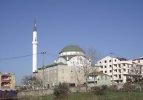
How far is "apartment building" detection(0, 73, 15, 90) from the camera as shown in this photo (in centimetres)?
4166

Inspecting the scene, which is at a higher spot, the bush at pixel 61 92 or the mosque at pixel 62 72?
the mosque at pixel 62 72

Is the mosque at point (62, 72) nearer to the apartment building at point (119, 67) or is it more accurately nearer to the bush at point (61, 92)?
the apartment building at point (119, 67)

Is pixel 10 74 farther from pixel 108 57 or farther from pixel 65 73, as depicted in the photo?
pixel 108 57

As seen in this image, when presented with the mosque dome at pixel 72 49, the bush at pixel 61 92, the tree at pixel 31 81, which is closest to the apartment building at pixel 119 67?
the mosque dome at pixel 72 49

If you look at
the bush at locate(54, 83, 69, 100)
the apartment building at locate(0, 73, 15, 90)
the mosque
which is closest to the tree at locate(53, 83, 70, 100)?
the bush at locate(54, 83, 69, 100)

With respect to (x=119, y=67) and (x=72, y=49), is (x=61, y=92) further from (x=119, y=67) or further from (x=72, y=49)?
(x=72, y=49)

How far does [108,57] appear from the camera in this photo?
110 m

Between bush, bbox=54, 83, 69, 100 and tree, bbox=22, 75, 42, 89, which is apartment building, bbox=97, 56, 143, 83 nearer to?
tree, bbox=22, 75, 42, 89

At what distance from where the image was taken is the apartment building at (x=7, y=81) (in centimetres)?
4166

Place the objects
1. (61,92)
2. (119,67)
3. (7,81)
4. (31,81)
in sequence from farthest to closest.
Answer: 1. (119,67)
2. (31,81)
3. (7,81)
4. (61,92)

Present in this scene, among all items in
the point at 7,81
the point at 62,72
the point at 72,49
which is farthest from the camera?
the point at 72,49

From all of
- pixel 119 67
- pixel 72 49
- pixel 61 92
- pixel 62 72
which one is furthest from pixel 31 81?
pixel 61 92

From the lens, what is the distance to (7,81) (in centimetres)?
4209

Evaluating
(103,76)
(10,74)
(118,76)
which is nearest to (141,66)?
(118,76)
